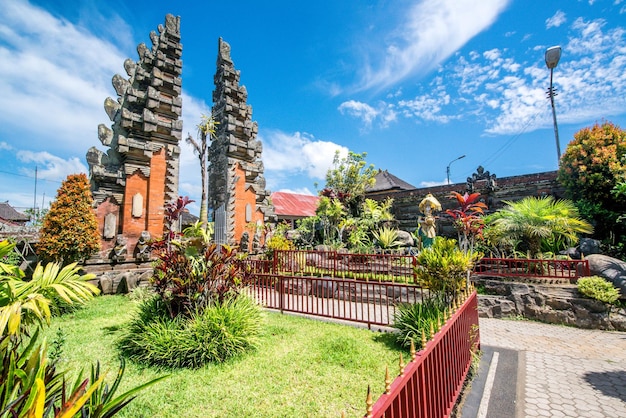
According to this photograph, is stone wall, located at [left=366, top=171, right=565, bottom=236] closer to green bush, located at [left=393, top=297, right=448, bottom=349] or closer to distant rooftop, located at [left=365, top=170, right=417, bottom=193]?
distant rooftop, located at [left=365, top=170, right=417, bottom=193]

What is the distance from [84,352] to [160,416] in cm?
254

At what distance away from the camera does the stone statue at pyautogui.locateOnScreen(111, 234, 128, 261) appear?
349 inches

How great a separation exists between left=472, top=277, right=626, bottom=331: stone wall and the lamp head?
14.2 metres

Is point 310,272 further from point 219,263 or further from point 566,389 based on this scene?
point 566,389

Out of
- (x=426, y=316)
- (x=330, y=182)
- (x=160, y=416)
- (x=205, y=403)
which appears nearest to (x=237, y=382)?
(x=205, y=403)

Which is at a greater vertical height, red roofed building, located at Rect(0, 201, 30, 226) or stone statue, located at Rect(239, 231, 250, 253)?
red roofed building, located at Rect(0, 201, 30, 226)

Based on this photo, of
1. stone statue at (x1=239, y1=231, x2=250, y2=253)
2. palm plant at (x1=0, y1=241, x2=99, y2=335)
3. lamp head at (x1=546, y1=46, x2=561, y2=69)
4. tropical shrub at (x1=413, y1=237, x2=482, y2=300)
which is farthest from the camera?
lamp head at (x1=546, y1=46, x2=561, y2=69)

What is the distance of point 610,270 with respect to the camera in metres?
6.98

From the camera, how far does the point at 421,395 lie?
226 centimetres

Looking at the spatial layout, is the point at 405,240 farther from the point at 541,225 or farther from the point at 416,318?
the point at 416,318

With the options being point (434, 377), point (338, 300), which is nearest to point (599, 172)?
point (338, 300)

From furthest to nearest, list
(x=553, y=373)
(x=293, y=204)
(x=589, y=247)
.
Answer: (x=293, y=204) < (x=589, y=247) < (x=553, y=373)

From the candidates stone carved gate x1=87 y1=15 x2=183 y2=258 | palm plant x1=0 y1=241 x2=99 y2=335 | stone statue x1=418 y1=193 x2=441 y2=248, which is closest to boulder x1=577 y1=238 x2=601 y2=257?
stone statue x1=418 y1=193 x2=441 y2=248

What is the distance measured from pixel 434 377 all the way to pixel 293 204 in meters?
25.8
